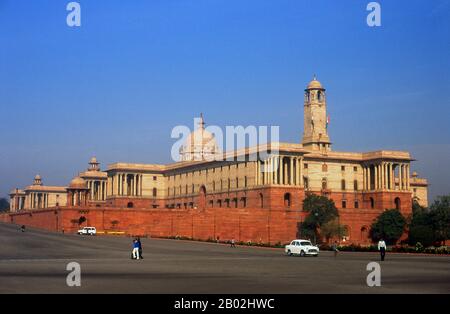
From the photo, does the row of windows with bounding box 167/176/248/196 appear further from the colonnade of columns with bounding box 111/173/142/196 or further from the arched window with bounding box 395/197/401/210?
the arched window with bounding box 395/197/401/210

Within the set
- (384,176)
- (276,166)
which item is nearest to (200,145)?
(276,166)

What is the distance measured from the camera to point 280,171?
11100 cm

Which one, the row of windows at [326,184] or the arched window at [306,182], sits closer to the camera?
the arched window at [306,182]

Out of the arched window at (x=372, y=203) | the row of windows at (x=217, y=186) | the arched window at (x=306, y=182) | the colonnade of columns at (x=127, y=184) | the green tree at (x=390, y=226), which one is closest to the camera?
the green tree at (x=390, y=226)

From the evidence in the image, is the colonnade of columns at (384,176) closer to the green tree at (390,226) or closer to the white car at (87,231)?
the green tree at (390,226)

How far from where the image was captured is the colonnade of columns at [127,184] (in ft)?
458

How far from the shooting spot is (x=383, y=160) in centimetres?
12131

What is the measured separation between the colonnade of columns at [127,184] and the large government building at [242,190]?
0.20m

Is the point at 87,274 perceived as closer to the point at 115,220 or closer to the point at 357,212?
the point at 115,220

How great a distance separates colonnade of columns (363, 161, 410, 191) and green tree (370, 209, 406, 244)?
32.5 ft

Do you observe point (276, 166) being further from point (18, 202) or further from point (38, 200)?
point (18, 202)

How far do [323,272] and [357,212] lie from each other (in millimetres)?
83480

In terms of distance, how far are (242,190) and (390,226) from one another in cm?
2414

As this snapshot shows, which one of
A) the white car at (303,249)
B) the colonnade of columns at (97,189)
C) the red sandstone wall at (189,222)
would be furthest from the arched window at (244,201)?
the white car at (303,249)
